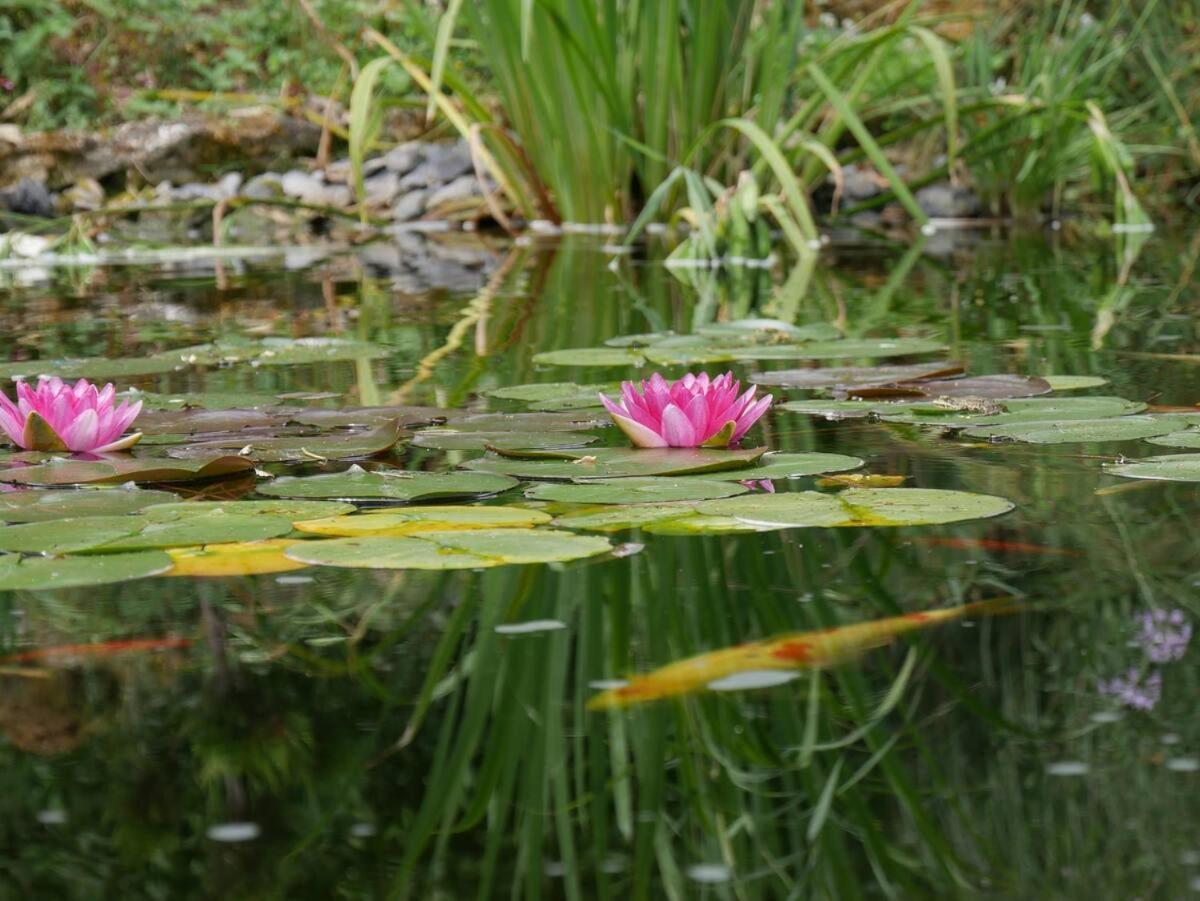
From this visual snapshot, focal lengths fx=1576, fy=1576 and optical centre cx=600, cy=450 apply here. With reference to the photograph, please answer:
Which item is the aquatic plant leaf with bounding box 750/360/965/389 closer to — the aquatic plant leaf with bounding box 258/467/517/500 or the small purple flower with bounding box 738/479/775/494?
the small purple flower with bounding box 738/479/775/494

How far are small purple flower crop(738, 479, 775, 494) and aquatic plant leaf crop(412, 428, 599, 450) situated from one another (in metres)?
0.26

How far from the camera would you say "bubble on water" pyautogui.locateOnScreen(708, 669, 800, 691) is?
35.7 inches

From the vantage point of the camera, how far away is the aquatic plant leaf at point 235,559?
1.19m

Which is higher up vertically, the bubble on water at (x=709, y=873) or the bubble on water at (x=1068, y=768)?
the bubble on water at (x=1068, y=768)

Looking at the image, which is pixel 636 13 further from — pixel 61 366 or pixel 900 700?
pixel 900 700

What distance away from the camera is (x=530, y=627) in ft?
3.38

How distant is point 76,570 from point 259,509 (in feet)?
0.70

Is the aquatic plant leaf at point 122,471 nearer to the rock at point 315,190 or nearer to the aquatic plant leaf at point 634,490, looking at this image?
the aquatic plant leaf at point 634,490

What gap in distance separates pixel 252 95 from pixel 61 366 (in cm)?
563

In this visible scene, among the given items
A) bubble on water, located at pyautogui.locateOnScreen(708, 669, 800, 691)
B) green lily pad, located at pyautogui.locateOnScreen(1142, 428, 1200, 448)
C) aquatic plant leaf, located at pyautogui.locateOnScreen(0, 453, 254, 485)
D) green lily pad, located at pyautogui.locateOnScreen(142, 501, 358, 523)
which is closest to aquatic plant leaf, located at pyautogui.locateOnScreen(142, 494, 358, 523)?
green lily pad, located at pyautogui.locateOnScreen(142, 501, 358, 523)

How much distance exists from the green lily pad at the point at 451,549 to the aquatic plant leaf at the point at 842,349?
1184 mm

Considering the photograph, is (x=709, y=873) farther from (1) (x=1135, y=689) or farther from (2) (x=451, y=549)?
(2) (x=451, y=549)

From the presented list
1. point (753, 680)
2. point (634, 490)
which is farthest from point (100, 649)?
point (634, 490)

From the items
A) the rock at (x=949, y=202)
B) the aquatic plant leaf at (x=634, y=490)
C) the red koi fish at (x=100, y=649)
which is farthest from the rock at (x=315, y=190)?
the red koi fish at (x=100, y=649)
